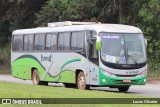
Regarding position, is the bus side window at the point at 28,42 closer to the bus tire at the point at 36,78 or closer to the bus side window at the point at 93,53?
the bus tire at the point at 36,78

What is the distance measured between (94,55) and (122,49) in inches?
51.8

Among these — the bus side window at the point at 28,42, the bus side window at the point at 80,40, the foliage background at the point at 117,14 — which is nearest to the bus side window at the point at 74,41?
the bus side window at the point at 80,40

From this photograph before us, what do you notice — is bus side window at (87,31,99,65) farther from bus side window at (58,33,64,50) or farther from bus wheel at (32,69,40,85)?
bus wheel at (32,69,40,85)

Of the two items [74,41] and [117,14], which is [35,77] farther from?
[117,14]

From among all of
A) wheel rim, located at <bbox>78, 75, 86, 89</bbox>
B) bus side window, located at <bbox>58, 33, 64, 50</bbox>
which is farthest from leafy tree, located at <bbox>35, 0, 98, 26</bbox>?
wheel rim, located at <bbox>78, 75, 86, 89</bbox>

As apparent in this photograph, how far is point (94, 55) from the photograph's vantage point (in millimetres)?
23672

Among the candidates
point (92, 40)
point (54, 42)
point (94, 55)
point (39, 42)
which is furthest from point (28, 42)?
point (94, 55)

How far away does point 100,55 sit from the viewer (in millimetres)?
23344

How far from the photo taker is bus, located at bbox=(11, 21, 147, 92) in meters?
23.2

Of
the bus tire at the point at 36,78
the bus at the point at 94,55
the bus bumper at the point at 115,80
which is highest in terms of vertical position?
the bus at the point at 94,55

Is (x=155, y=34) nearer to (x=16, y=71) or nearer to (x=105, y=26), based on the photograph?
(x=16, y=71)

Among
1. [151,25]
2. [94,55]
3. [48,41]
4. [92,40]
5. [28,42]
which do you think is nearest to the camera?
[94,55]

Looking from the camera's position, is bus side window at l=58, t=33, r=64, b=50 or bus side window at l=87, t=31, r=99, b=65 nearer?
bus side window at l=87, t=31, r=99, b=65

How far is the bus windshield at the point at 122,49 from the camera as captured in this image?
76.6 feet
